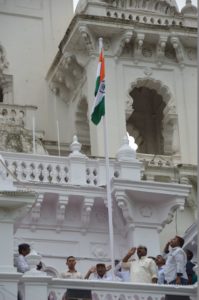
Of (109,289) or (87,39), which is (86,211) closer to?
(87,39)

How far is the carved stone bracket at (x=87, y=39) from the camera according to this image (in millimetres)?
34062

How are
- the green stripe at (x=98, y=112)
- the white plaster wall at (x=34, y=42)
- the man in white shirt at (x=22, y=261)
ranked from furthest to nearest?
the white plaster wall at (x=34, y=42) < the green stripe at (x=98, y=112) < the man in white shirt at (x=22, y=261)

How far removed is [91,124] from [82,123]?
1986mm

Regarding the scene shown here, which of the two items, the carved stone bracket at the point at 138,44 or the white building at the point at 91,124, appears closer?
the white building at the point at 91,124

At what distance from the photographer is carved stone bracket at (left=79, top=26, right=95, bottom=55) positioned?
34.1 meters

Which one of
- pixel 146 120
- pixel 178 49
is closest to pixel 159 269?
pixel 178 49

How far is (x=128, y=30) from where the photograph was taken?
113 feet

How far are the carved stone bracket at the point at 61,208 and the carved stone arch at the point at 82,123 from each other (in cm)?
790

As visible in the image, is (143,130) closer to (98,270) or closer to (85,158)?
(85,158)

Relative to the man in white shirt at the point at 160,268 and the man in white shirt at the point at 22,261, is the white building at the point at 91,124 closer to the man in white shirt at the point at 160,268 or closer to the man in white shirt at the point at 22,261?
the man in white shirt at the point at 160,268

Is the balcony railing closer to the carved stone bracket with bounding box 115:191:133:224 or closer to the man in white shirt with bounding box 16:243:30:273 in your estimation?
the man in white shirt with bounding box 16:243:30:273

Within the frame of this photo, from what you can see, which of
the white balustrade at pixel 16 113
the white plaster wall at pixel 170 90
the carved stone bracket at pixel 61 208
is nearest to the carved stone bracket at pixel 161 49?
the white plaster wall at pixel 170 90

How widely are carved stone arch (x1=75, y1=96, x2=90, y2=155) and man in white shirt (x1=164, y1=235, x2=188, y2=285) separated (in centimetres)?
1511

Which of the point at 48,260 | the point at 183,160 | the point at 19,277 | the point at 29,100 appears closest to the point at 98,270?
the point at 19,277
